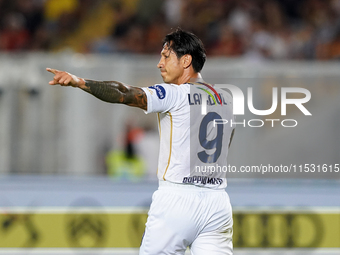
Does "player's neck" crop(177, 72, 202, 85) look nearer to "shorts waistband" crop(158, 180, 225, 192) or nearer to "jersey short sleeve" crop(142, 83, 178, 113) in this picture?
"jersey short sleeve" crop(142, 83, 178, 113)

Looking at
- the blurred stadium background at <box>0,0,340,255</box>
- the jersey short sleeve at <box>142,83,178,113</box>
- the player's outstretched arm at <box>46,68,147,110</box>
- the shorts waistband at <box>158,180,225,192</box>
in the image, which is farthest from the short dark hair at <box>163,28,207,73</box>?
the blurred stadium background at <box>0,0,340,255</box>

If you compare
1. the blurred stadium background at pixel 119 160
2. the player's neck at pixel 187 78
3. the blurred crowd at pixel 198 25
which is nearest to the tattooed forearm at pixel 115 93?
the player's neck at pixel 187 78

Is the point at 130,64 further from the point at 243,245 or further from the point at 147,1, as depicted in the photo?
the point at 147,1

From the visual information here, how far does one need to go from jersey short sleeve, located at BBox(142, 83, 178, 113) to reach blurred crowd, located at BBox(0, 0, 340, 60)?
17.4 feet

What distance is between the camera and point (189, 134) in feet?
10.2

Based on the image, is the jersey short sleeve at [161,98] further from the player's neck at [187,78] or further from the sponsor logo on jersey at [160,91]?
the player's neck at [187,78]

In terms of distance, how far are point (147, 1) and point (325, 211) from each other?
5.88 m

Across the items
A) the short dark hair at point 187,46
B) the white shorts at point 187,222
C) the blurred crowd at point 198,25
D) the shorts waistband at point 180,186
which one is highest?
the blurred crowd at point 198,25

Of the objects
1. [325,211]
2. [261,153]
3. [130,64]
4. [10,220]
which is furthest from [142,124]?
[325,211]

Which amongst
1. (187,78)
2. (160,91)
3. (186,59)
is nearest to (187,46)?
(186,59)

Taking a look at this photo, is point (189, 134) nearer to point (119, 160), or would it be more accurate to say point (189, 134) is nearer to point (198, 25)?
point (119, 160)

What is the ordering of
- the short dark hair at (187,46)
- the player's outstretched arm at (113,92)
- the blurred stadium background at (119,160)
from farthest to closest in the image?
the blurred stadium background at (119,160)
the short dark hair at (187,46)
the player's outstretched arm at (113,92)

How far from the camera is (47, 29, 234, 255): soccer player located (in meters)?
3.01

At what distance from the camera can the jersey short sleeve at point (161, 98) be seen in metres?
2.96
